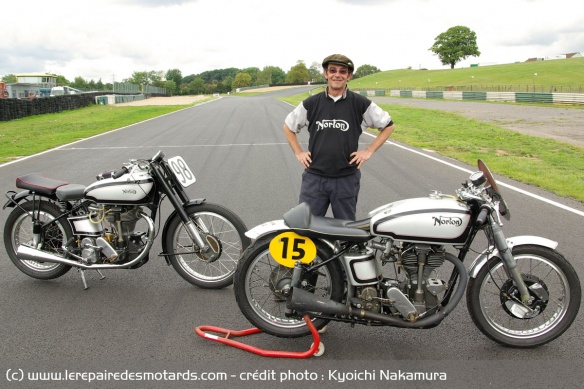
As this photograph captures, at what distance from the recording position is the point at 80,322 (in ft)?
13.5

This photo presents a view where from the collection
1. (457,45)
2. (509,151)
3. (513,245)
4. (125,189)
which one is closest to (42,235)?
(125,189)

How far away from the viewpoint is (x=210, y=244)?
4617 millimetres

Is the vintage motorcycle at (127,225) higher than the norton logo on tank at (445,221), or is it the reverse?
the norton logo on tank at (445,221)

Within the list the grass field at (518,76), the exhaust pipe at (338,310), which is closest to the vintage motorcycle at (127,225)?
the exhaust pipe at (338,310)

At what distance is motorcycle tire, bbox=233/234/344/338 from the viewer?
12.1 ft

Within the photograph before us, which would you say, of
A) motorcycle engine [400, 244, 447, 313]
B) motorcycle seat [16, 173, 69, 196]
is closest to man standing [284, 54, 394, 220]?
motorcycle engine [400, 244, 447, 313]

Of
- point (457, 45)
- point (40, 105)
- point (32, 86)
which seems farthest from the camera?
point (457, 45)

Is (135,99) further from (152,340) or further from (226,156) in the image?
(152,340)

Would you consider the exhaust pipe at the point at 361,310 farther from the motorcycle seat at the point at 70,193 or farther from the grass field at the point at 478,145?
the grass field at the point at 478,145

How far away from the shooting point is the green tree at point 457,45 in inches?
5017

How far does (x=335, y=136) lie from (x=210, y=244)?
4.81 feet

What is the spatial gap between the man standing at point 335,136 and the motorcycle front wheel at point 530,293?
126 centimetres

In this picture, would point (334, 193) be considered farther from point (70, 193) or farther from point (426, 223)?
point (70, 193)

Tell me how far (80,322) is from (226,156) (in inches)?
369
